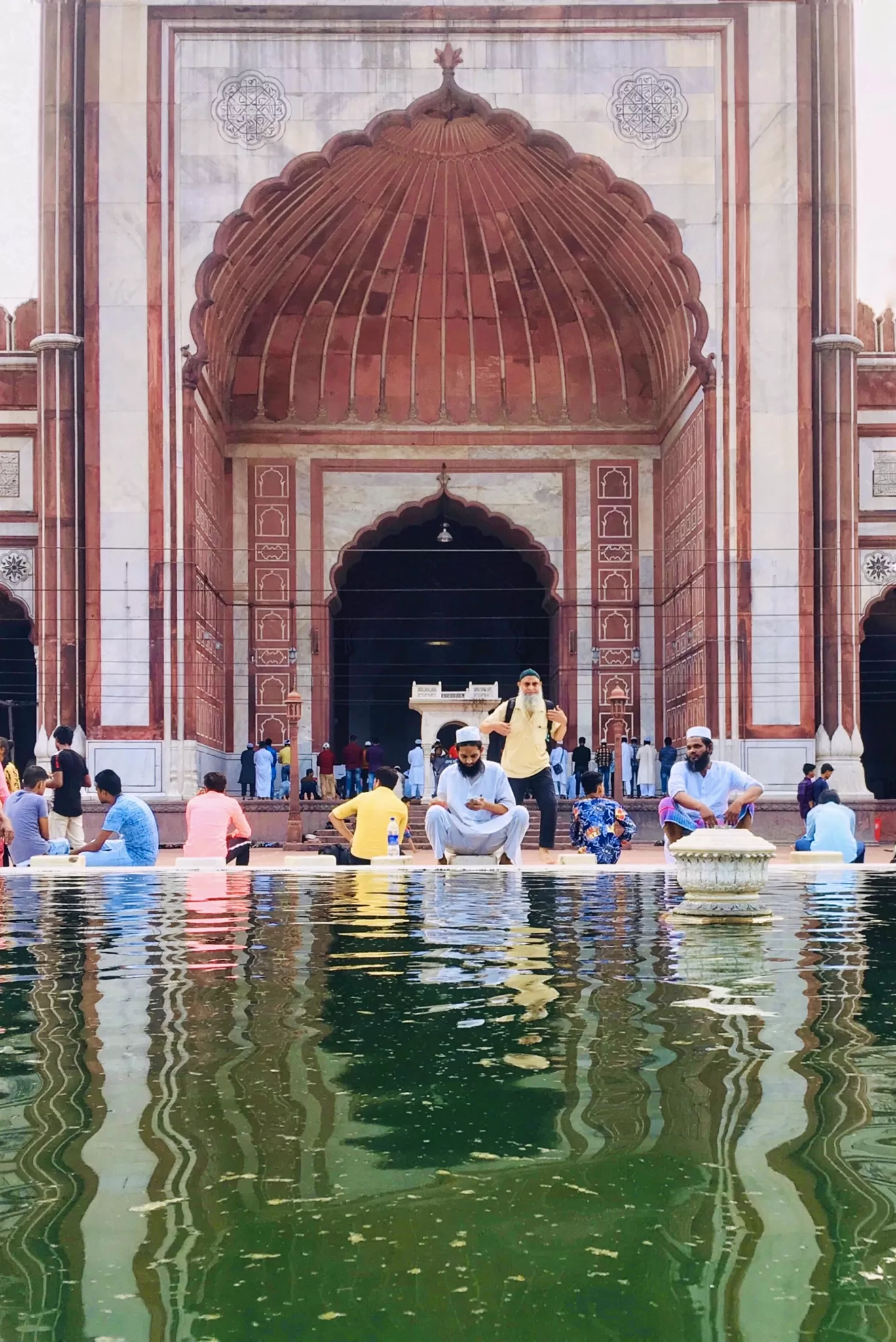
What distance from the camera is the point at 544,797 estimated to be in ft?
26.7

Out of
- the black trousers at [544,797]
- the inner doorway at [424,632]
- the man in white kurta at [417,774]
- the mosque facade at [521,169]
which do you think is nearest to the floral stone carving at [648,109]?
the mosque facade at [521,169]

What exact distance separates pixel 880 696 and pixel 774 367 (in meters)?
6.91

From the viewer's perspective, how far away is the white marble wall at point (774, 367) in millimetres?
16734

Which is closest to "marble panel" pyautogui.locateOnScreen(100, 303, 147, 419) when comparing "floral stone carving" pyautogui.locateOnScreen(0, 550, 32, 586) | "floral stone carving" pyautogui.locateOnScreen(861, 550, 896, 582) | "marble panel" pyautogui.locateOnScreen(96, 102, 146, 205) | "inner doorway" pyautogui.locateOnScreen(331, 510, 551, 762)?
"marble panel" pyautogui.locateOnScreen(96, 102, 146, 205)

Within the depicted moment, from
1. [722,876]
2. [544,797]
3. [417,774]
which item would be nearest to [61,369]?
[417,774]

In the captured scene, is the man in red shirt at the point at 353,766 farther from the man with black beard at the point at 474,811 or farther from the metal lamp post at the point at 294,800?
the man with black beard at the point at 474,811

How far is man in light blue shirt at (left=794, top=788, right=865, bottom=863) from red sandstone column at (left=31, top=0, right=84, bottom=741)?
31.5 ft

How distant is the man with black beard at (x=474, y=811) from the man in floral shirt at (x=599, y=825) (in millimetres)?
629

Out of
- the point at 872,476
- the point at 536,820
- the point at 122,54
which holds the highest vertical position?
the point at 122,54

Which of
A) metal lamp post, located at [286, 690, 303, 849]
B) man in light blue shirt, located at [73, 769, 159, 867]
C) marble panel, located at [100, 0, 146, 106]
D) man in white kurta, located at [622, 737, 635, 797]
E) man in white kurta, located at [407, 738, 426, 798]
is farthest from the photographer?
man in white kurta, located at [407, 738, 426, 798]

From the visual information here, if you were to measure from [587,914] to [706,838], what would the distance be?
0.48 meters

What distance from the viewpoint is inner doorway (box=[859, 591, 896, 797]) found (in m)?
21.2

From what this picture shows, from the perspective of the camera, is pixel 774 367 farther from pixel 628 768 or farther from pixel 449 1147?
pixel 449 1147

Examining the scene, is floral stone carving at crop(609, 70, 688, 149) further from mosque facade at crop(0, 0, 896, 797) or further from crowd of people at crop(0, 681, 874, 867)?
crowd of people at crop(0, 681, 874, 867)
